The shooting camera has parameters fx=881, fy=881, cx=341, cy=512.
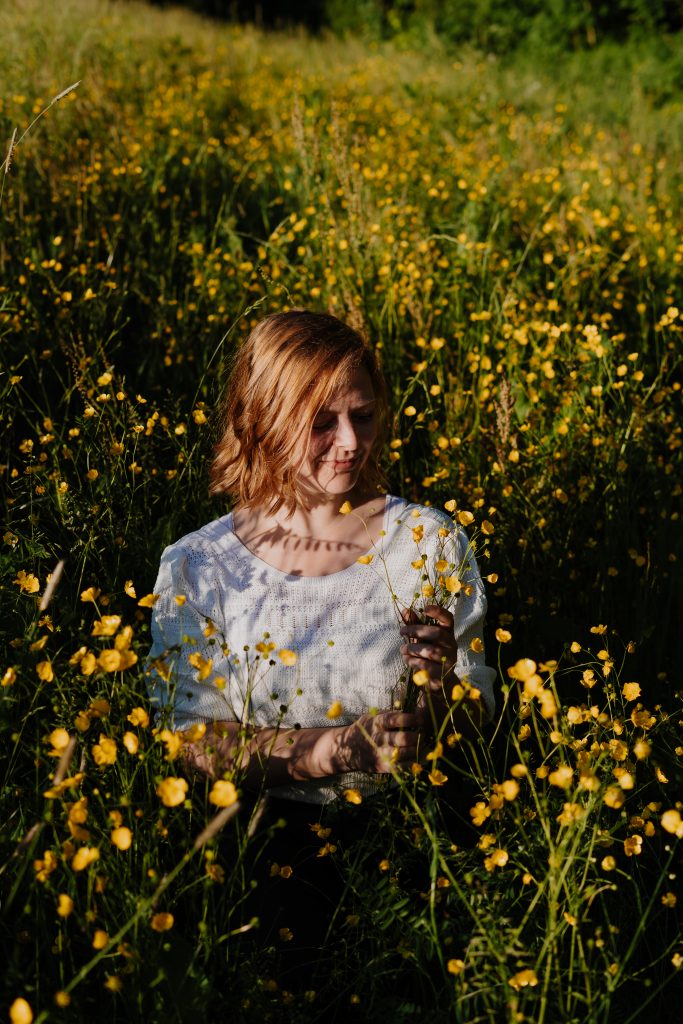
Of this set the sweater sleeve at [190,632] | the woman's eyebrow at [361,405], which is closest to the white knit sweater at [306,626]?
the sweater sleeve at [190,632]

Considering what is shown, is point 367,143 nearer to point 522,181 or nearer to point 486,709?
point 522,181

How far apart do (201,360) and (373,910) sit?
213cm

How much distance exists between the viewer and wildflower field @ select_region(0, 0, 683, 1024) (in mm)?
1303

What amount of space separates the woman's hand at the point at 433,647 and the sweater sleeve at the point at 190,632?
34cm

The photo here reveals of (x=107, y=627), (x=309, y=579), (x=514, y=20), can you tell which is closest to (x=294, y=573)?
(x=309, y=579)

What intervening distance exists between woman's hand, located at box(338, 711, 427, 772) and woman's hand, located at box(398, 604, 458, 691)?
0.26 ft

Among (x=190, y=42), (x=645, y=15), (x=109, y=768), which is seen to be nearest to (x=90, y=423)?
(x=109, y=768)

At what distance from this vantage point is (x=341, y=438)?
6.04 ft

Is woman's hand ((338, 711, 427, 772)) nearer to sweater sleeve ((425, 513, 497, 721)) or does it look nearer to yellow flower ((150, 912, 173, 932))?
sweater sleeve ((425, 513, 497, 721))

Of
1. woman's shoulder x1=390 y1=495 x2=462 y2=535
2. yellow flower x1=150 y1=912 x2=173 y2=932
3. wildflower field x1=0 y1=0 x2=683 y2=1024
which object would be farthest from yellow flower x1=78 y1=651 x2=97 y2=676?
woman's shoulder x1=390 y1=495 x2=462 y2=535

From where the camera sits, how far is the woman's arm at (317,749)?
4.96ft

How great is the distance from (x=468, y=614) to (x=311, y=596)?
1.06 feet

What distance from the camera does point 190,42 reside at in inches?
305

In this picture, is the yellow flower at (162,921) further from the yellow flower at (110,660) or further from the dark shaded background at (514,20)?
the dark shaded background at (514,20)
